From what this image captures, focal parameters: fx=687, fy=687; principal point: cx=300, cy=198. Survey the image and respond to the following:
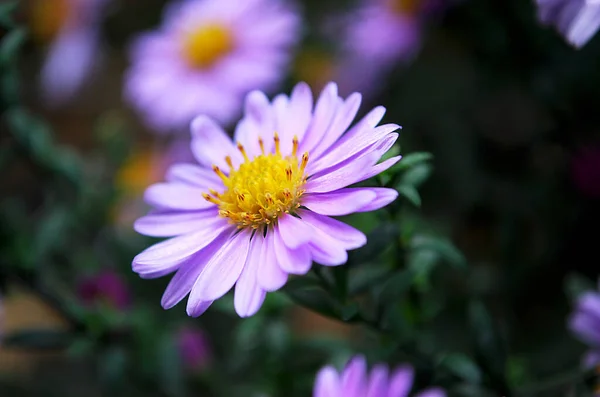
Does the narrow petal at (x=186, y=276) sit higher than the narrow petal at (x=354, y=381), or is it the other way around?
the narrow petal at (x=186, y=276)

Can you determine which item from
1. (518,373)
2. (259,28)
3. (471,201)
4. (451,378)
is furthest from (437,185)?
(451,378)

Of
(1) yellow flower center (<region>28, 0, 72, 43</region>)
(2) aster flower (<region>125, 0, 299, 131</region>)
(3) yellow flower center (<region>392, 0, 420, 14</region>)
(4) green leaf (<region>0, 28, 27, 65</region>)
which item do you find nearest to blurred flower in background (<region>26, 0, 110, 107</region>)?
(1) yellow flower center (<region>28, 0, 72, 43</region>)

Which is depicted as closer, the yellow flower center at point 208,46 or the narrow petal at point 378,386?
the narrow petal at point 378,386

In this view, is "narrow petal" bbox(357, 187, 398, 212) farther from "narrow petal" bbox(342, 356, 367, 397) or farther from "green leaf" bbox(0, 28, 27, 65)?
"green leaf" bbox(0, 28, 27, 65)

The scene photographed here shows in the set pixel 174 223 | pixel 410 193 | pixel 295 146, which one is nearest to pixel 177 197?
pixel 174 223

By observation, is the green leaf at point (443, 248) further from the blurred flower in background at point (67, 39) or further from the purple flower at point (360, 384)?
the blurred flower in background at point (67, 39)

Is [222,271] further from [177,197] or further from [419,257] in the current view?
[419,257]

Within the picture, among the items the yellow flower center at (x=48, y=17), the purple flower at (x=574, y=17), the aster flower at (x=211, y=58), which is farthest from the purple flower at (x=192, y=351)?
the yellow flower center at (x=48, y=17)
